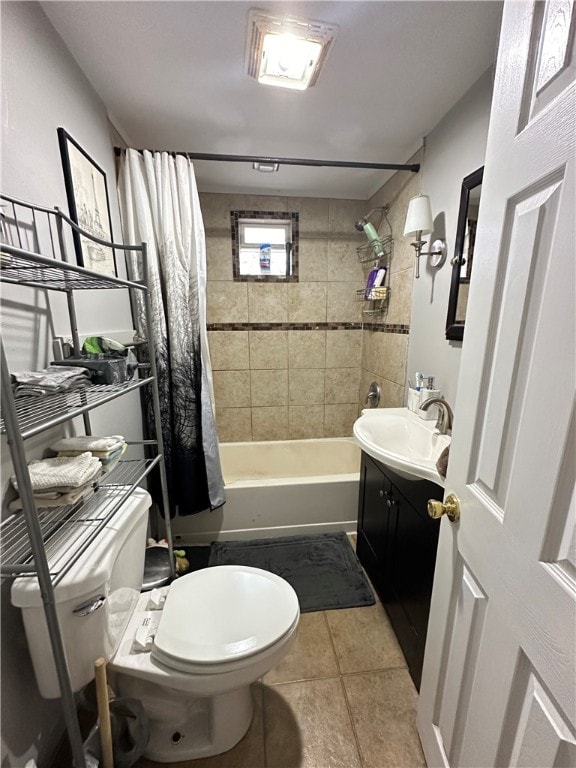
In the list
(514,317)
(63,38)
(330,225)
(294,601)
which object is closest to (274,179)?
(330,225)

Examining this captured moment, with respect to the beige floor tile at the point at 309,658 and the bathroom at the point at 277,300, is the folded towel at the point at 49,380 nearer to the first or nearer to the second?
the bathroom at the point at 277,300

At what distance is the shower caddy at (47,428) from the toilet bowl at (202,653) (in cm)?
23

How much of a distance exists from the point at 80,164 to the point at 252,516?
197cm

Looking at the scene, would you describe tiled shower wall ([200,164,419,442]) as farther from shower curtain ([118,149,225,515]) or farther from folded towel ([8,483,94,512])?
folded towel ([8,483,94,512])

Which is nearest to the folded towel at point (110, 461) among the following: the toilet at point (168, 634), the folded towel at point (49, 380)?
the toilet at point (168, 634)

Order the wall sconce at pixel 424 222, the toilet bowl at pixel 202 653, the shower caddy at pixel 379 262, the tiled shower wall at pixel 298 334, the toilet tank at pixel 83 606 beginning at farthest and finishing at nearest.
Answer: the tiled shower wall at pixel 298 334
the shower caddy at pixel 379 262
the wall sconce at pixel 424 222
the toilet bowl at pixel 202 653
the toilet tank at pixel 83 606

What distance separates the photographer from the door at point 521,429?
46 cm

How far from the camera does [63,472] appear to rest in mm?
830

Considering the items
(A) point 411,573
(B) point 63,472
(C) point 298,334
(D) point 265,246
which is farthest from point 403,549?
(D) point 265,246

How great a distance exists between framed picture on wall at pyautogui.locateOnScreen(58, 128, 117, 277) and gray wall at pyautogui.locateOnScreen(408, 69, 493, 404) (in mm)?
1585

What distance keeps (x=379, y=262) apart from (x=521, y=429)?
6.56ft

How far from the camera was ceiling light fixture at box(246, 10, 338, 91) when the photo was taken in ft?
3.35

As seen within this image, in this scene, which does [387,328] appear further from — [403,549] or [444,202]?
[403,549]

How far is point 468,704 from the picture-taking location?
74 centimetres
